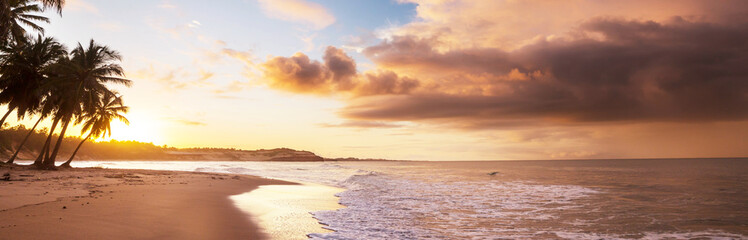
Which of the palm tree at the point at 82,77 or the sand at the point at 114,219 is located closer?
the sand at the point at 114,219

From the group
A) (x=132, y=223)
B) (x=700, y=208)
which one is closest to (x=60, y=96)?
(x=132, y=223)

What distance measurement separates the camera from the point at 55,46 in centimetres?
3209

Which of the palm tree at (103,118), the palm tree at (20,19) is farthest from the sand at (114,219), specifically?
the palm tree at (103,118)

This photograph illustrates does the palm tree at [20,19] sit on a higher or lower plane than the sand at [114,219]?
higher

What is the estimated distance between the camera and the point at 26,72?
98.7ft

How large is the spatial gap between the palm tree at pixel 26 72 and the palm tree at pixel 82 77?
1332mm

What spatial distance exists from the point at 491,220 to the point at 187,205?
33.3 ft

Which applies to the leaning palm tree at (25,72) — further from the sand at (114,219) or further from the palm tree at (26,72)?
the sand at (114,219)

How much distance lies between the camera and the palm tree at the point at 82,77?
31.4 m

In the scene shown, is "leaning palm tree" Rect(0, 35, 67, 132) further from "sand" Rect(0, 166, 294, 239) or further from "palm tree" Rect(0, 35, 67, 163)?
"sand" Rect(0, 166, 294, 239)

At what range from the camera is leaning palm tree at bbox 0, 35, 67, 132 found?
94.7 feet

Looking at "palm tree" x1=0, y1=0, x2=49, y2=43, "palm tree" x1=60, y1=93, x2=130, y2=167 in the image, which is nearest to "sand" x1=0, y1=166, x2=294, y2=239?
"palm tree" x1=0, y1=0, x2=49, y2=43

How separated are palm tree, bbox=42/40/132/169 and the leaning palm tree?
130cm

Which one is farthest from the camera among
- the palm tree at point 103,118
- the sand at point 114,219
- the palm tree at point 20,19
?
the palm tree at point 103,118
